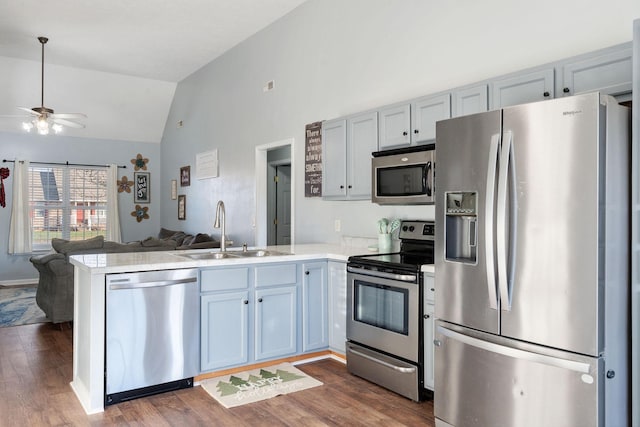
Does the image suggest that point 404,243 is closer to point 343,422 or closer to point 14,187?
point 343,422

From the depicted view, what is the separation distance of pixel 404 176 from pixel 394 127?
17.7 inches

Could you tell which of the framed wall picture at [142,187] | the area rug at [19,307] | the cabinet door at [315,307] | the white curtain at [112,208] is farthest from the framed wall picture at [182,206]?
the cabinet door at [315,307]

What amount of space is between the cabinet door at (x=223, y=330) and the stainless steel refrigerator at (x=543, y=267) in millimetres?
1657

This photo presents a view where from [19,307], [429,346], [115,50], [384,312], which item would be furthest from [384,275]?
[115,50]

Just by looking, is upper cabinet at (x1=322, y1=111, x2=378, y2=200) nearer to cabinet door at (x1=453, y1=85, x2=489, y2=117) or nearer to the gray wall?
cabinet door at (x1=453, y1=85, x2=489, y2=117)

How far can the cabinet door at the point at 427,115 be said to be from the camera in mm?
3451

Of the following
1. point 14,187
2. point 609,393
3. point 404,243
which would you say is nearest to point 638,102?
point 609,393

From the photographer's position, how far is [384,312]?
11.3 ft

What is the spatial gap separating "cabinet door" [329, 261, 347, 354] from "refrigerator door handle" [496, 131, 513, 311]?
1706mm

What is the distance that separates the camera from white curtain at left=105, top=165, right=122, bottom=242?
9.30 m

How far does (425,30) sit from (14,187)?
762cm

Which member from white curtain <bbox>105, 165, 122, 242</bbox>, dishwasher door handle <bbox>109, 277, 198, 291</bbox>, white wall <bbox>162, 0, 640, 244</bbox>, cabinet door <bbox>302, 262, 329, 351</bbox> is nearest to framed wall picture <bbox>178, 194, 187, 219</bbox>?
white wall <bbox>162, 0, 640, 244</bbox>

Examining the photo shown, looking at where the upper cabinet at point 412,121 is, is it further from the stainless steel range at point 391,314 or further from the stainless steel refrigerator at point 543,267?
the stainless steel refrigerator at point 543,267

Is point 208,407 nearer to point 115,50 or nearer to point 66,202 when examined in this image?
point 115,50
